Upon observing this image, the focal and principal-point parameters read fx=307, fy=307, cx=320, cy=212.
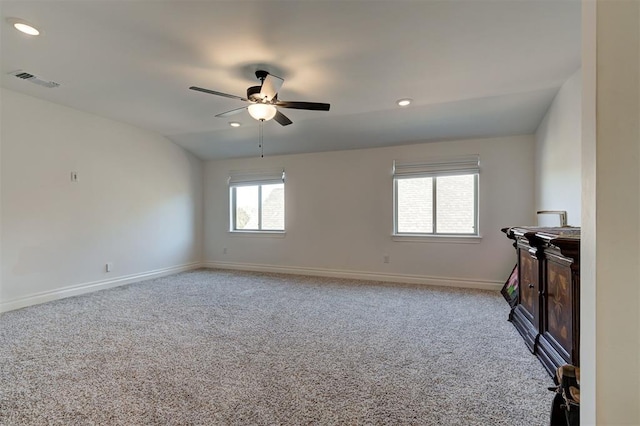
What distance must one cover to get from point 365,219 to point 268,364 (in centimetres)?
327

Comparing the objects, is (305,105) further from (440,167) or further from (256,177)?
(256,177)

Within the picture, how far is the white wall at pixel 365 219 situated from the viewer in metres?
4.41

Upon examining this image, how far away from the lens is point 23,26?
231 centimetres

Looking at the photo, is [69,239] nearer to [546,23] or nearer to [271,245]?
[271,245]

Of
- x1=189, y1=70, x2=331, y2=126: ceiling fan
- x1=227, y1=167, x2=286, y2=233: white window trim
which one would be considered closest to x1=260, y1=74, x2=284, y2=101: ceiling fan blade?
x1=189, y1=70, x2=331, y2=126: ceiling fan

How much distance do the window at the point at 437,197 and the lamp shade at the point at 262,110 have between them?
2.61 meters

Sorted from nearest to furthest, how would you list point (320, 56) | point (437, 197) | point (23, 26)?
point (23, 26), point (320, 56), point (437, 197)

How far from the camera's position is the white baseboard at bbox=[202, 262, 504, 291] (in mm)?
4527

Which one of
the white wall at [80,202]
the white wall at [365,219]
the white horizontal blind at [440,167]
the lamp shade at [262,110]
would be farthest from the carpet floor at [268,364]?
the lamp shade at [262,110]

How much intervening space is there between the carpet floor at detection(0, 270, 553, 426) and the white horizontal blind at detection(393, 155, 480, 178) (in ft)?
6.30

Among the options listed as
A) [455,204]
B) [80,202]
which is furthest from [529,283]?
[80,202]

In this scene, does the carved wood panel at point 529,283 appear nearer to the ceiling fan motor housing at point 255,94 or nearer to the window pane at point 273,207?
the ceiling fan motor housing at point 255,94

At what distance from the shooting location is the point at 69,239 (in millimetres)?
4082

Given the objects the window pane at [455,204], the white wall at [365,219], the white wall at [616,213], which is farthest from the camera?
the window pane at [455,204]
